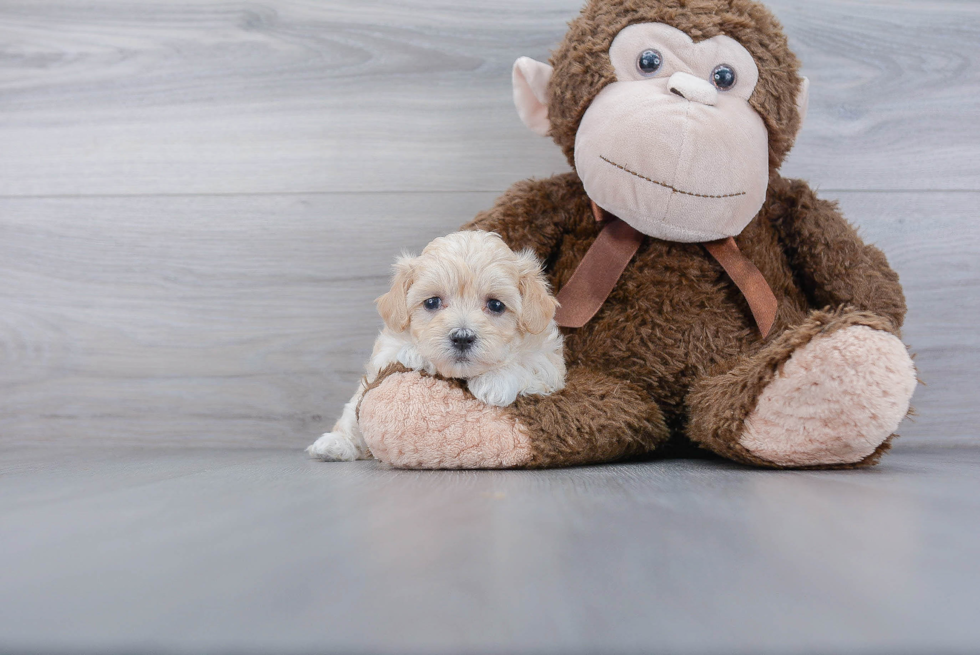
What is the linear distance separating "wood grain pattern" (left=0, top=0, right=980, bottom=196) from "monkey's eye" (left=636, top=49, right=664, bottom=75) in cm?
36

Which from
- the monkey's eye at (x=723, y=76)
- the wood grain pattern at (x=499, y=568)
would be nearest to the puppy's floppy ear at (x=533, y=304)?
the wood grain pattern at (x=499, y=568)

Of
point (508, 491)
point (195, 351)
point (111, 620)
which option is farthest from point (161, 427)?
point (111, 620)

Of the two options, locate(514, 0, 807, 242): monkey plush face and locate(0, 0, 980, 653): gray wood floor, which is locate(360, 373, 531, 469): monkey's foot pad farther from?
locate(0, 0, 980, 653): gray wood floor

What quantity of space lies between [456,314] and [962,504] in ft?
1.88

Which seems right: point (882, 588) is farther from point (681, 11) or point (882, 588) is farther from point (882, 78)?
point (882, 78)

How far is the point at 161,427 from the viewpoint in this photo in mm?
1327

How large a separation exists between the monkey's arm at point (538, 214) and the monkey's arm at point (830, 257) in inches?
12.4

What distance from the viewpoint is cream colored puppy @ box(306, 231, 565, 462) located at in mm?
873

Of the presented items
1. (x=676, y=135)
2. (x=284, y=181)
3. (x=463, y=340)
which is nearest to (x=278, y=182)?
(x=284, y=181)

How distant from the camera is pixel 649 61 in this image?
0.95 meters

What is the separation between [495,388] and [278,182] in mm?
695

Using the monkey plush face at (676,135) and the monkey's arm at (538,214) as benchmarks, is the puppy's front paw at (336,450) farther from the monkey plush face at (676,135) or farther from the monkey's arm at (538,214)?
the monkey plush face at (676,135)

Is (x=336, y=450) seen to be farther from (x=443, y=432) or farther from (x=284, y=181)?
(x=284, y=181)

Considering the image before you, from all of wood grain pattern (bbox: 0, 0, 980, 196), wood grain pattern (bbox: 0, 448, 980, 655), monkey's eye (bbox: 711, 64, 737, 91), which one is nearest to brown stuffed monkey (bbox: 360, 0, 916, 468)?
monkey's eye (bbox: 711, 64, 737, 91)
